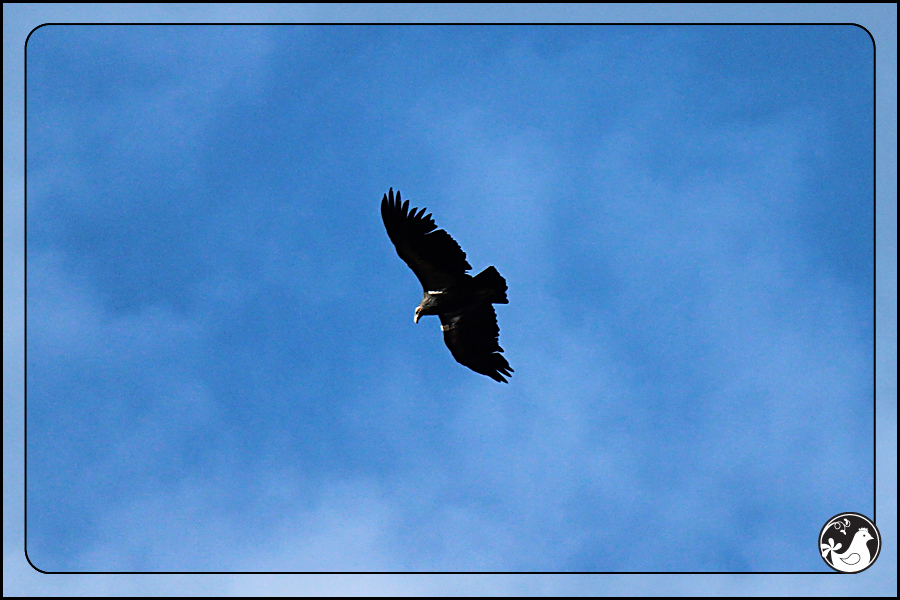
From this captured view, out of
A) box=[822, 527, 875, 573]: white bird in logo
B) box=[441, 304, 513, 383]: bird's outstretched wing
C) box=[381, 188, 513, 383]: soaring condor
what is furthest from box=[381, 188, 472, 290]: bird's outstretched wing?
box=[822, 527, 875, 573]: white bird in logo

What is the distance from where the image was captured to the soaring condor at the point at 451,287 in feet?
50.1

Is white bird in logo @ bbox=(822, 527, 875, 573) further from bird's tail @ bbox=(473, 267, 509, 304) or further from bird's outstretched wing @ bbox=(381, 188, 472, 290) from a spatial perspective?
bird's outstretched wing @ bbox=(381, 188, 472, 290)

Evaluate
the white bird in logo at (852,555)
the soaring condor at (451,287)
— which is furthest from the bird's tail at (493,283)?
the white bird in logo at (852,555)

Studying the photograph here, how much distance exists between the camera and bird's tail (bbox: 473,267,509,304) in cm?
1503

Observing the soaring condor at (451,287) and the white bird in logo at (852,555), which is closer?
the white bird in logo at (852,555)

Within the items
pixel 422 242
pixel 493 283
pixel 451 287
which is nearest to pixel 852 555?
pixel 493 283

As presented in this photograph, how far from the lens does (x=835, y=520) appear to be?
13.0 meters

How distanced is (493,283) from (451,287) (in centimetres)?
97

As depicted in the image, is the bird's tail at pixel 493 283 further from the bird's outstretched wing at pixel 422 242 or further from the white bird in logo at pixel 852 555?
the white bird in logo at pixel 852 555

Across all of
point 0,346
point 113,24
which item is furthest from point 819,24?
point 0,346

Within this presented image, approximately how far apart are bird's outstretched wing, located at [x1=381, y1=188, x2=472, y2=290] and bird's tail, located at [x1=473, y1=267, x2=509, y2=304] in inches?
16.1

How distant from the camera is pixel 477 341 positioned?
16.4 metres

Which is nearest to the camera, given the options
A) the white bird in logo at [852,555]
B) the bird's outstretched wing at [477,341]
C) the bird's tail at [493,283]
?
the white bird in logo at [852,555]

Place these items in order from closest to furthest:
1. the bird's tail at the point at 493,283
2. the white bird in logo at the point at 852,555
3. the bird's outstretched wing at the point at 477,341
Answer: the white bird in logo at the point at 852,555
the bird's tail at the point at 493,283
the bird's outstretched wing at the point at 477,341
